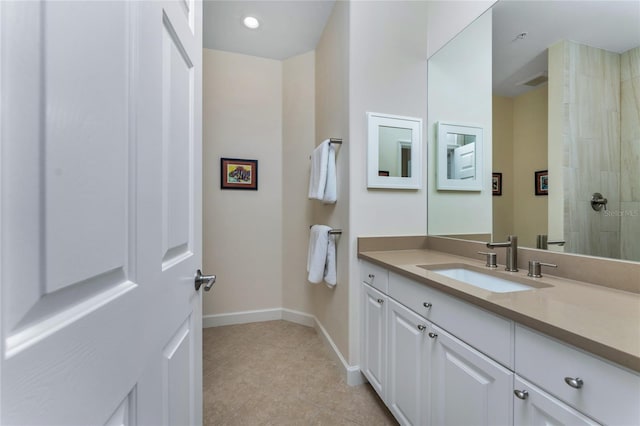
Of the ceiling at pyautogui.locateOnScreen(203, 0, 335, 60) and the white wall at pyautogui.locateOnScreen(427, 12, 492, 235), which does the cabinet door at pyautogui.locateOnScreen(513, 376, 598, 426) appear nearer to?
the white wall at pyautogui.locateOnScreen(427, 12, 492, 235)

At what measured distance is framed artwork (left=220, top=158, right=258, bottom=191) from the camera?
8.21 ft

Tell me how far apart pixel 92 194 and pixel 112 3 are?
302 millimetres

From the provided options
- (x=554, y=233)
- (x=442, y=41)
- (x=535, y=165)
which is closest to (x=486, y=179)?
(x=535, y=165)

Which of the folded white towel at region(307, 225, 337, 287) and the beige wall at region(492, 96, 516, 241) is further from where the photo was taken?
the folded white towel at region(307, 225, 337, 287)

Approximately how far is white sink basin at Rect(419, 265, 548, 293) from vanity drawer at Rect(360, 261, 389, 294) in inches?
8.1

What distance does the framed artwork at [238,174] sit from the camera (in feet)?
8.21

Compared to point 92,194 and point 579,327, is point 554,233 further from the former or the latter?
point 92,194

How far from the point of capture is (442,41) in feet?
5.70

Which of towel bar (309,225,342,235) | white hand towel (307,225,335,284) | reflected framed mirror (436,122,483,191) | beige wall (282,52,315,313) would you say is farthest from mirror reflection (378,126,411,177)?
beige wall (282,52,315,313)

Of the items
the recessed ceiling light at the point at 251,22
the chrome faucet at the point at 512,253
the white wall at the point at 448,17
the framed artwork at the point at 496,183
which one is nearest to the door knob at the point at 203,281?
the chrome faucet at the point at 512,253

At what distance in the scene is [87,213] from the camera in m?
0.35

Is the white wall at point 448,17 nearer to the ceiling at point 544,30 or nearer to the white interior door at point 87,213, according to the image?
the ceiling at point 544,30

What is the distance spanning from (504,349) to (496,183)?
102 centimetres

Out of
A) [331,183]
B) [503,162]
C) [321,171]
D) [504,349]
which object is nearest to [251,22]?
[321,171]
